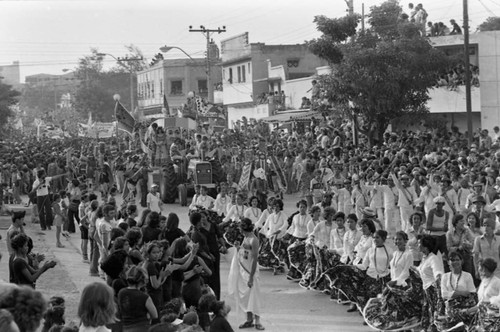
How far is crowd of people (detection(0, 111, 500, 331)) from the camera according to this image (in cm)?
1032

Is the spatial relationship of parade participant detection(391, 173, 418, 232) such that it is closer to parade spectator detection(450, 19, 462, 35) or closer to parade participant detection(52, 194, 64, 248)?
parade participant detection(52, 194, 64, 248)

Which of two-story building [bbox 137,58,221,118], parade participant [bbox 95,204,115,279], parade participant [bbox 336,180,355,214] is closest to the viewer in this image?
parade participant [bbox 95,204,115,279]

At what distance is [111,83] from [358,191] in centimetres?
8243

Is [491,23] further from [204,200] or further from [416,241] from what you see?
[416,241]

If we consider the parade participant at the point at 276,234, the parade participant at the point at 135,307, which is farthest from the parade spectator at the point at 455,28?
the parade participant at the point at 135,307

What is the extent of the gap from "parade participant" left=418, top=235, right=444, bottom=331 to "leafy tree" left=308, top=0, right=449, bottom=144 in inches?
818

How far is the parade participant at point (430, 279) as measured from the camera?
40.7ft

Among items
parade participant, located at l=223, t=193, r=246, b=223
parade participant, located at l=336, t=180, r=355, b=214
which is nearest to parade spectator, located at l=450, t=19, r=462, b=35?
parade participant, located at l=336, t=180, r=355, b=214

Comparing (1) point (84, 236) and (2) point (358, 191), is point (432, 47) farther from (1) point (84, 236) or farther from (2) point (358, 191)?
(1) point (84, 236)

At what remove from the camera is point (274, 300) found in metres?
15.9

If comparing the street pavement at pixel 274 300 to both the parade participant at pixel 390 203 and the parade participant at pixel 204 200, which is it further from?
the parade participant at pixel 390 203

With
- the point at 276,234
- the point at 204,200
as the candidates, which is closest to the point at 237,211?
the point at 276,234

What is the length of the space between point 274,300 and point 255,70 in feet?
143

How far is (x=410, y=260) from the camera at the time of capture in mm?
13109
